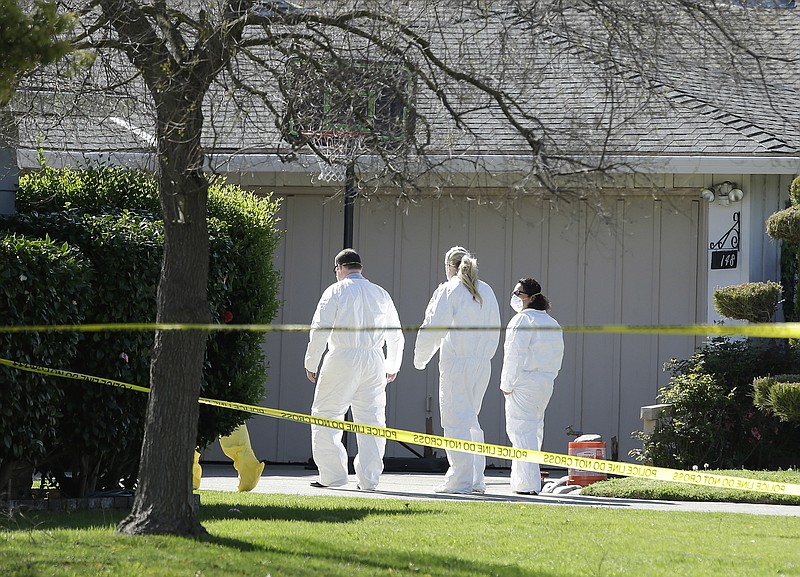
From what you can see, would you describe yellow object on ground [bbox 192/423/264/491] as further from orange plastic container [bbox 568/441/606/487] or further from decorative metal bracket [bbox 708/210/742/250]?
decorative metal bracket [bbox 708/210/742/250]

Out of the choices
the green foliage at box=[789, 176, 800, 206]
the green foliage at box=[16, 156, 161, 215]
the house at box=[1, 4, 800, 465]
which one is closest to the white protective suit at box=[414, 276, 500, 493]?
the house at box=[1, 4, 800, 465]

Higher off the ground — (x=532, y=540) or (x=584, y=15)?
(x=584, y=15)

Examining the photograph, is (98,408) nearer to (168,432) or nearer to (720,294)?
(168,432)

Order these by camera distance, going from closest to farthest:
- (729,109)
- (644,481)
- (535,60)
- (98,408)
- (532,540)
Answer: (535,60)
(532,540)
(98,408)
(644,481)
(729,109)

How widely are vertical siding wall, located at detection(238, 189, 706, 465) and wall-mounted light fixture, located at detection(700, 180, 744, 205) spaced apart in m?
0.34

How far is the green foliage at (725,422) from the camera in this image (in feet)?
43.2

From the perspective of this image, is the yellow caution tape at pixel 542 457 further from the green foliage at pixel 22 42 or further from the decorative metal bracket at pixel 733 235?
the decorative metal bracket at pixel 733 235

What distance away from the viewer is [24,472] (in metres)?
9.01

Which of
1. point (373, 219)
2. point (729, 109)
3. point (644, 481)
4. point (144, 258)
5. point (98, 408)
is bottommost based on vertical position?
point (644, 481)

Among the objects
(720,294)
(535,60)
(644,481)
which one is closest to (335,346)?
(644,481)

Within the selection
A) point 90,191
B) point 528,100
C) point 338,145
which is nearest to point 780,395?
point 528,100

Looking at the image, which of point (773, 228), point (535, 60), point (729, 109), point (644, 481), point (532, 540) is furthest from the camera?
point (729, 109)

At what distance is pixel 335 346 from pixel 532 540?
447cm

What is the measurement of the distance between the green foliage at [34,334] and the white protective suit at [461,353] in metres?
4.03
